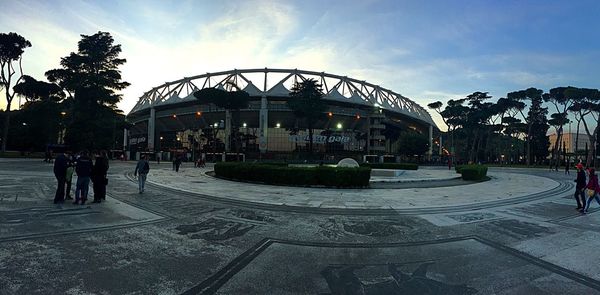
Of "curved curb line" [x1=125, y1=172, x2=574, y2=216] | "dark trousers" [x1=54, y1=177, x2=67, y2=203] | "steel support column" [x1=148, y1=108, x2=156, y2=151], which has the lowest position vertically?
"curved curb line" [x1=125, y1=172, x2=574, y2=216]

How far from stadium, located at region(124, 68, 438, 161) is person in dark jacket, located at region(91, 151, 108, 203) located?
64705mm

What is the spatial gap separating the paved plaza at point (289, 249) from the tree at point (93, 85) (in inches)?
1572

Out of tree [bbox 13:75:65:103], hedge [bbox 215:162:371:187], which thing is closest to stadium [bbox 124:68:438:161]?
tree [bbox 13:75:65:103]

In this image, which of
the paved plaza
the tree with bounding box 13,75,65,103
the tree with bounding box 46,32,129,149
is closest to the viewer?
the paved plaza

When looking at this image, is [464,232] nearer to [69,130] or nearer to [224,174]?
[224,174]

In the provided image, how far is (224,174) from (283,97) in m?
62.2

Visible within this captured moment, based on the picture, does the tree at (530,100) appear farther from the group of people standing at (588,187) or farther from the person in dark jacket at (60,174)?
the person in dark jacket at (60,174)

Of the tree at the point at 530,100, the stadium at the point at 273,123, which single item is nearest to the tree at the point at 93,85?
the stadium at the point at 273,123

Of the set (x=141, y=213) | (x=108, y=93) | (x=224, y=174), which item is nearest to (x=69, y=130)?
(x=108, y=93)

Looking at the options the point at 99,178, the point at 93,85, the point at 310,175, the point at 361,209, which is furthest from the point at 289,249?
the point at 93,85

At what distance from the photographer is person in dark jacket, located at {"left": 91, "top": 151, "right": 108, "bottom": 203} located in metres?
10.5

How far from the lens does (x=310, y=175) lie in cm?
1780

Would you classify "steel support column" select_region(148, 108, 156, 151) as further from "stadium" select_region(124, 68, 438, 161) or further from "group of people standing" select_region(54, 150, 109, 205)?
"group of people standing" select_region(54, 150, 109, 205)

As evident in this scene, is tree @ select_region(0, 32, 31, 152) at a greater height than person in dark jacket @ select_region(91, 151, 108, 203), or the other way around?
tree @ select_region(0, 32, 31, 152)
